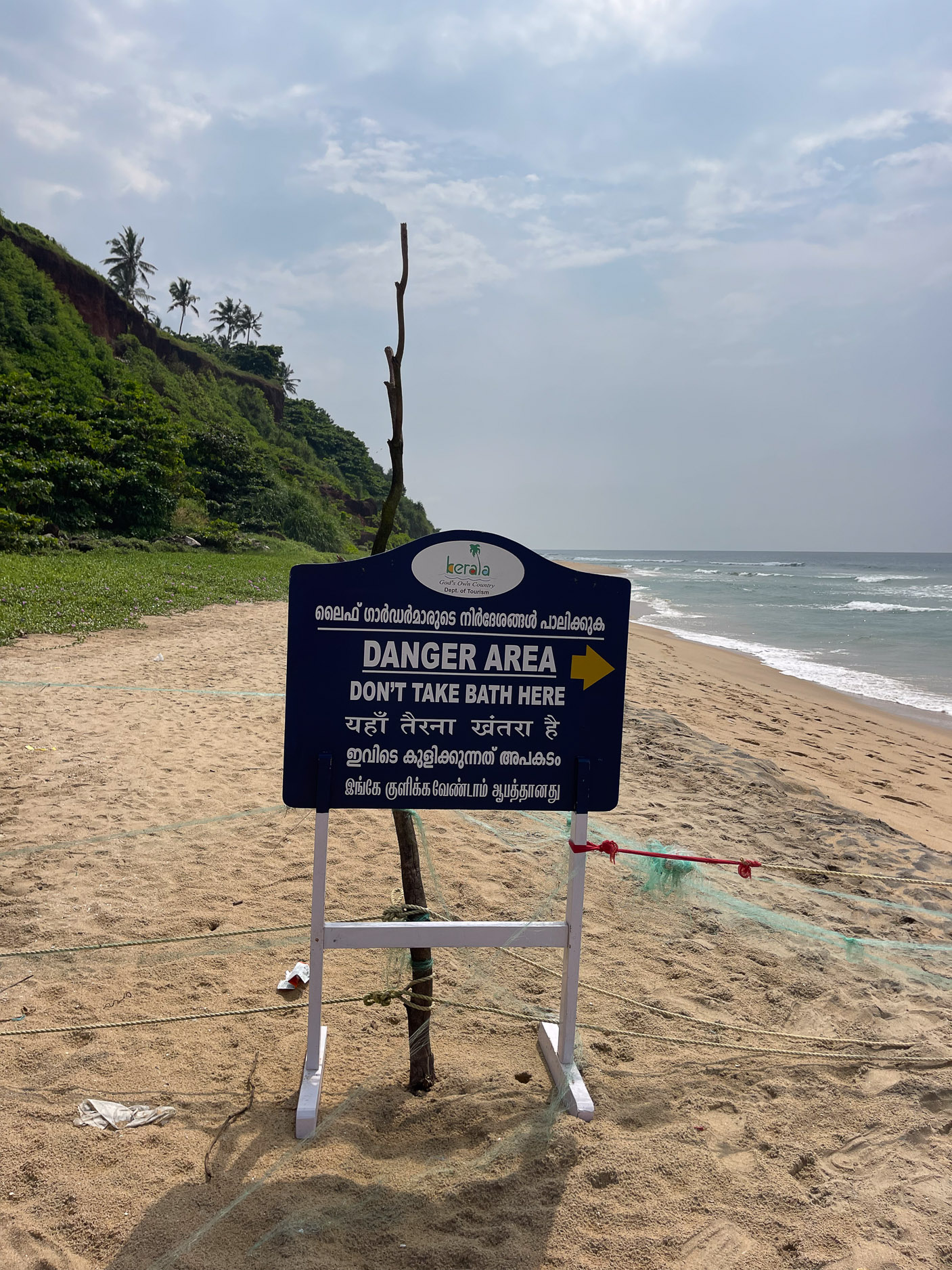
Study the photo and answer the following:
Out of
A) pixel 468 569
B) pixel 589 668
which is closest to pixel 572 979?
pixel 589 668

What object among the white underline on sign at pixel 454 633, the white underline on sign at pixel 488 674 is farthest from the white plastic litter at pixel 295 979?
the white underline on sign at pixel 454 633

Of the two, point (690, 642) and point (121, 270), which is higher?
point (121, 270)

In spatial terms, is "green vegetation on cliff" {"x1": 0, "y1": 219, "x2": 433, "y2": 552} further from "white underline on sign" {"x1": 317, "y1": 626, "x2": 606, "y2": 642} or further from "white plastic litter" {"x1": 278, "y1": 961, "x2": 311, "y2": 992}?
"white underline on sign" {"x1": 317, "y1": 626, "x2": 606, "y2": 642}

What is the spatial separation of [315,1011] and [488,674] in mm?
1256

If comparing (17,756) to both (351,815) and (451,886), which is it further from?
(451,886)

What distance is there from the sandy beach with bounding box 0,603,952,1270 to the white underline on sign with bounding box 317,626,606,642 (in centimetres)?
128

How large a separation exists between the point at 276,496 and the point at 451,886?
103 feet

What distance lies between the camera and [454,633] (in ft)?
7.61

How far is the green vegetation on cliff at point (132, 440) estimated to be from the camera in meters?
21.3

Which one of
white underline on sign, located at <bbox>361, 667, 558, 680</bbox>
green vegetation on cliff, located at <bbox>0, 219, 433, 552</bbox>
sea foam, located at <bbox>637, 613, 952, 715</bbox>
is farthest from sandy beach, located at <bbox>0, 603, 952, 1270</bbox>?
green vegetation on cliff, located at <bbox>0, 219, 433, 552</bbox>

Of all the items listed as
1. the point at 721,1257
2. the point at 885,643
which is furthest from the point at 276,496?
the point at 721,1257

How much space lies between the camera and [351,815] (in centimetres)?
470

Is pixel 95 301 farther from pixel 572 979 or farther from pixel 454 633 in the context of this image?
pixel 572 979

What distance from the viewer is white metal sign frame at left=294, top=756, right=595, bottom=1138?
2314mm
